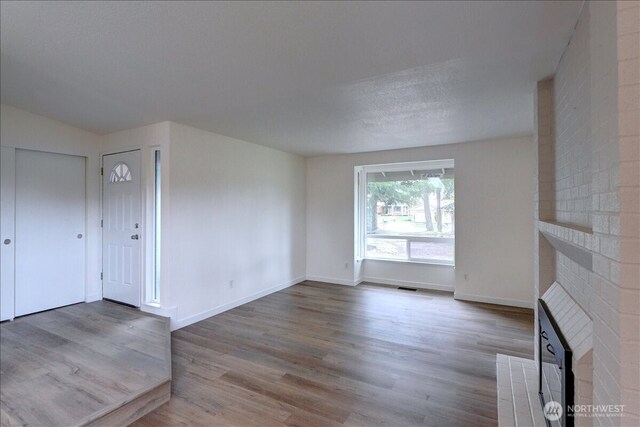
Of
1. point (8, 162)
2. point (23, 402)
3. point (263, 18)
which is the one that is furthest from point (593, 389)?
point (8, 162)

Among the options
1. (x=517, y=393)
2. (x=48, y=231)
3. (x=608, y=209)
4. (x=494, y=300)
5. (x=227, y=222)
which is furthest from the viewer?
(x=494, y=300)

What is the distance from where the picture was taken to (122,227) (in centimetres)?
392

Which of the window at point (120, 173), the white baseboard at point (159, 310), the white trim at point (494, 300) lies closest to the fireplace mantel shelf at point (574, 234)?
the white trim at point (494, 300)

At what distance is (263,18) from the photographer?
5.79ft

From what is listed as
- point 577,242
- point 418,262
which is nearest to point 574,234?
point 577,242

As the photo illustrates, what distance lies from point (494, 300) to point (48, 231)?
19.2 ft

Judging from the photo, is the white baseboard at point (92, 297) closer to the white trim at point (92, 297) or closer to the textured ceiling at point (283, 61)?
the white trim at point (92, 297)

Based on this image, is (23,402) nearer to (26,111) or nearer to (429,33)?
(26,111)

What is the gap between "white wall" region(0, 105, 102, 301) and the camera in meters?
3.43

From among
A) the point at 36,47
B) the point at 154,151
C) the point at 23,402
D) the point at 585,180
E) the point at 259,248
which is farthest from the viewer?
the point at 259,248

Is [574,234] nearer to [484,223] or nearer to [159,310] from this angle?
[484,223]

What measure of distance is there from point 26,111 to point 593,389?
5.28 m

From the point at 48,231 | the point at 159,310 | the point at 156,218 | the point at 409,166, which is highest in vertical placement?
the point at 409,166

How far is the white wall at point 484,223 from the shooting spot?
166 inches
